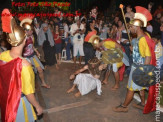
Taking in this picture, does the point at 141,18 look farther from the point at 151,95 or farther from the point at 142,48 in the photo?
the point at 151,95

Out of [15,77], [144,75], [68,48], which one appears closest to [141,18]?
[144,75]

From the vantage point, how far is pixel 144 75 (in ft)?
13.3

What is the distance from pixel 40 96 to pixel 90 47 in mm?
2645

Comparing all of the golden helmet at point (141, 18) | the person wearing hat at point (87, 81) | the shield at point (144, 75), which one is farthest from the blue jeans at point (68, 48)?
the shield at point (144, 75)

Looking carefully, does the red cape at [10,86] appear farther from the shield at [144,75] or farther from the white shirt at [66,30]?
Result: the white shirt at [66,30]

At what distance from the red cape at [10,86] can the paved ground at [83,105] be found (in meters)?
1.72

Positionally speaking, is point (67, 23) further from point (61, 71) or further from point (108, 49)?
point (108, 49)

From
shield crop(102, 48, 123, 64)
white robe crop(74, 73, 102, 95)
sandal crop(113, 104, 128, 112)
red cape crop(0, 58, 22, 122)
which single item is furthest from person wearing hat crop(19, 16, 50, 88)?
red cape crop(0, 58, 22, 122)

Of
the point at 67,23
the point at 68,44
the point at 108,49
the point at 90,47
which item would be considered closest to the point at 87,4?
the point at 67,23

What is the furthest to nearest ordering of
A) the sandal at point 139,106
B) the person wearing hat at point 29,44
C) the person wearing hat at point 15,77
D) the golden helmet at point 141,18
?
the person wearing hat at point 29,44, the sandal at point 139,106, the golden helmet at point 141,18, the person wearing hat at point 15,77

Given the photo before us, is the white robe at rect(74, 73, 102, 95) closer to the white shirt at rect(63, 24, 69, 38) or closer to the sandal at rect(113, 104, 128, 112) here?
the sandal at rect(113, 104, 128, 112)

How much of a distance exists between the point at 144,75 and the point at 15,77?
2527mm

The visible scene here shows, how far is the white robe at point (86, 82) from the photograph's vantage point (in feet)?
18.0

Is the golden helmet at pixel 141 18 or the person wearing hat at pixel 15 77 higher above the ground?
the golden helmet at pixel 141 18
